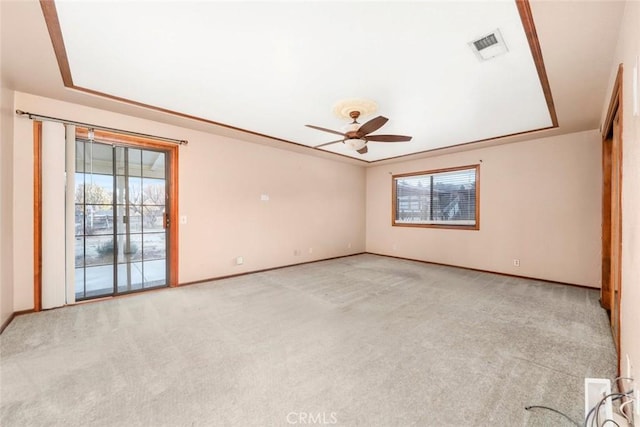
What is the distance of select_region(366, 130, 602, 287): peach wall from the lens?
Result: 13.6ft

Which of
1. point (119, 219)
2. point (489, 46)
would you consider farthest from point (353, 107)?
point (119, 219)

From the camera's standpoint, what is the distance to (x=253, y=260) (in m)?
5.12

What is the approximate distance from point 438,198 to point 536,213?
1.87 meters

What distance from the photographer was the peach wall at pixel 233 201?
3.05 metres

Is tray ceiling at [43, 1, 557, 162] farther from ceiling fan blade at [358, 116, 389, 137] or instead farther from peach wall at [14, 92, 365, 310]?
peach wall at [14, 92, 365, 310]

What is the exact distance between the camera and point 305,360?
2.11m

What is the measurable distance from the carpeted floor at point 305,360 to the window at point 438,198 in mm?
2298

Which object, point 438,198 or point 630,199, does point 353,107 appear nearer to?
point 630,199

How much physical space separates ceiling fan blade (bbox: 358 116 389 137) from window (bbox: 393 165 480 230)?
346 cm

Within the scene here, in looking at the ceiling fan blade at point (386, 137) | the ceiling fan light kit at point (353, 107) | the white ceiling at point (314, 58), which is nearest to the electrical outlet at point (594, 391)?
the white ceiling at point (314, 58)

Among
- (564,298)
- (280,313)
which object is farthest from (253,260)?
(564,298)

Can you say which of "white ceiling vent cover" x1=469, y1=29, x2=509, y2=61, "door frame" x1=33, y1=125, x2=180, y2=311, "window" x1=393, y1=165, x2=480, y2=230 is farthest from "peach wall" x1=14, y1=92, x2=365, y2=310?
"white ceiling vent cover" x1=469, y1=29, x2=509, y2=61

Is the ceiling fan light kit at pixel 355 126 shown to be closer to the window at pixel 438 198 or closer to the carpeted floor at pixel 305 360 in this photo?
the carpeted floor at pixel 305 360

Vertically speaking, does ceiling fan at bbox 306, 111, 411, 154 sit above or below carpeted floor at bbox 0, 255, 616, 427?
above
